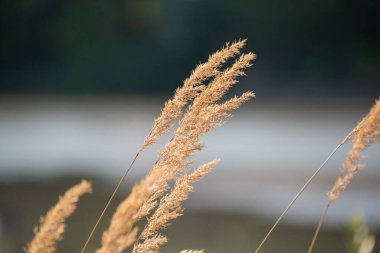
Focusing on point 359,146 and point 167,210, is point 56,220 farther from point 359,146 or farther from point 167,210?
point 359,146

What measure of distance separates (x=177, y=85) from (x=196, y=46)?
1153mm

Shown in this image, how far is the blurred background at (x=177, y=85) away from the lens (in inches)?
365

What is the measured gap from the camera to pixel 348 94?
17.8 m

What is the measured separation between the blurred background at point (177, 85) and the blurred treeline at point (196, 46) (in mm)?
29

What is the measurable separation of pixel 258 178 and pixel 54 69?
33.0 feet

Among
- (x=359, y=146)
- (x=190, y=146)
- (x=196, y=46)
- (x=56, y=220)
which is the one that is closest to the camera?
(x=56, y=220)

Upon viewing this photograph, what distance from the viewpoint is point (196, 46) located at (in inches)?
728

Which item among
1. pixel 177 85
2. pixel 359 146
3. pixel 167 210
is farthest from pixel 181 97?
pixel 177 85

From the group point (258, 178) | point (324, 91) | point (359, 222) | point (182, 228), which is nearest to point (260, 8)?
point (324, 91)

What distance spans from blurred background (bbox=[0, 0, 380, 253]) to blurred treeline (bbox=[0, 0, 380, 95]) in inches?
1.1

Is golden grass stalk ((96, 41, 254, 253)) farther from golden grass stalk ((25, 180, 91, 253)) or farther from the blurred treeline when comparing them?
the blurred treeline

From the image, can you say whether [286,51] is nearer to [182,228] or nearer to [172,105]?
[182,228]

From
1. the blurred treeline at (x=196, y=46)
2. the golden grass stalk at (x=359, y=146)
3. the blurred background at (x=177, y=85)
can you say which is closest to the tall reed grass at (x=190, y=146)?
the golden grass stalk at (x=359, y=146)

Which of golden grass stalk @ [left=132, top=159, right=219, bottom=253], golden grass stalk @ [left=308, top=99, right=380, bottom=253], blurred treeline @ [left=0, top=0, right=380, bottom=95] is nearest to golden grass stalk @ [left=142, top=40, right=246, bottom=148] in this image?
golden grass stalk @ [left=132, top=159, right=219, bottom=253]
